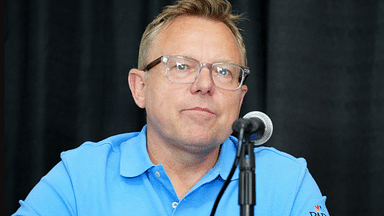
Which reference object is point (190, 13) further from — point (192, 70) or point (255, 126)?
point (255, 126)

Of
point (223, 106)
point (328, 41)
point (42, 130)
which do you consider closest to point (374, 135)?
point (328, 41)

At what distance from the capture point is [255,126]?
0.92 m

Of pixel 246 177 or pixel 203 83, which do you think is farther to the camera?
pixel 203 83

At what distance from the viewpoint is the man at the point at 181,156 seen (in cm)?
141

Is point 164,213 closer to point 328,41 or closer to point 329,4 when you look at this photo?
point 328,41

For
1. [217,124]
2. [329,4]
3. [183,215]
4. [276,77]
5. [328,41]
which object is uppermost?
[329,4]

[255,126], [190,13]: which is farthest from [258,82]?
[255,126]

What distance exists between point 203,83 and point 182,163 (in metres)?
0.38

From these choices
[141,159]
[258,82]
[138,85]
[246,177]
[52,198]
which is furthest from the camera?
[258,82]

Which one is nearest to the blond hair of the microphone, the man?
the man

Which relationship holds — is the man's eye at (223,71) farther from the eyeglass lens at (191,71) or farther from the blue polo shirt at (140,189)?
the blue polo shirt at (140,189)

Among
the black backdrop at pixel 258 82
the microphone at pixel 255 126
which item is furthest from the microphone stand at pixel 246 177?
the black backdrop at pixel 258 82

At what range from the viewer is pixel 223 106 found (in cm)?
144

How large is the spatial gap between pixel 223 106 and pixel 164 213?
47cm
